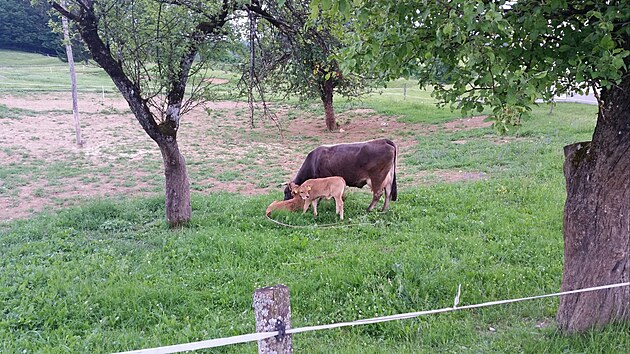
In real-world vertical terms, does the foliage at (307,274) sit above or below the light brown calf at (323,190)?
below

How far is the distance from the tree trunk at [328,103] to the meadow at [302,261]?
7516 mm

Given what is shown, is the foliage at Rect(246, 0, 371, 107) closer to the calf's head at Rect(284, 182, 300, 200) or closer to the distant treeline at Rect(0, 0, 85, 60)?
the calf's head at Rect(284, 182, 300, 200)

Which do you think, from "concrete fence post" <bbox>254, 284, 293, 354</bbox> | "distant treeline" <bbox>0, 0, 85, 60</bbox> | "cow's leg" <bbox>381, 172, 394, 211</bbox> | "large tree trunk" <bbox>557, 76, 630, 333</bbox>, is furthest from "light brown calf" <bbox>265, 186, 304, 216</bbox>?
"distant treeline" <bbox>0, 0, 85, 60</bbox>

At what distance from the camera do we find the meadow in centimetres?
413

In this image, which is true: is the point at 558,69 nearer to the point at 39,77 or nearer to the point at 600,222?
the point at 600,222

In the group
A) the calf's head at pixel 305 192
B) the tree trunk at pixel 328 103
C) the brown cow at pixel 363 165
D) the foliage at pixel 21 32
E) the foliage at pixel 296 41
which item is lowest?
the calf's head at pixel 305 192

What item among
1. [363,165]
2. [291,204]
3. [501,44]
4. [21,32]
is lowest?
[291,204]

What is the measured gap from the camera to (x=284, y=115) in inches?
993

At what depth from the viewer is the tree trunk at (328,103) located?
1958 centimetres

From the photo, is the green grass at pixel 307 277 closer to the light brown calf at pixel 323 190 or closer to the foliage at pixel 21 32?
the light brown calf at pixel 323 190

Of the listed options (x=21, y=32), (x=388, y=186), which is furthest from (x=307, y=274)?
(x=21, y=32)

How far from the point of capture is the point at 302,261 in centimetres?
579

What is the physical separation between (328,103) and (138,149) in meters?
8.08

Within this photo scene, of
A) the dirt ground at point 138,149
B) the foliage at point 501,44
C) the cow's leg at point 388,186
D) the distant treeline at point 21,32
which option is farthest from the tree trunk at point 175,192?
the distant treeline at point 21,32
